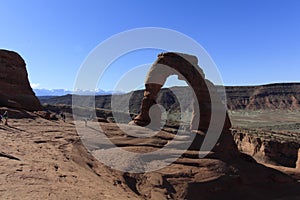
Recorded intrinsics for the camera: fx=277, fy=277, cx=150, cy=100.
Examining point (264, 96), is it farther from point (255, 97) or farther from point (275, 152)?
point (275, 152)

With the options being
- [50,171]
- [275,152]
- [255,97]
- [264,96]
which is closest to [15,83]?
[50,171]

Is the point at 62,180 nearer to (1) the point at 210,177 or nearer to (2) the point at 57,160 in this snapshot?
(2) the point at 57,160

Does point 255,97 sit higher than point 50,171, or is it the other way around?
point 255,97

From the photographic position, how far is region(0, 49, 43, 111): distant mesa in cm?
2941

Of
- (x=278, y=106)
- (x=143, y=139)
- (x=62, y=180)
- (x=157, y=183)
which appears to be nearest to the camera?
(x=62, y=180)

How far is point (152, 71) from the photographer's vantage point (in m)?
25.3

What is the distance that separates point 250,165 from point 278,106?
118m

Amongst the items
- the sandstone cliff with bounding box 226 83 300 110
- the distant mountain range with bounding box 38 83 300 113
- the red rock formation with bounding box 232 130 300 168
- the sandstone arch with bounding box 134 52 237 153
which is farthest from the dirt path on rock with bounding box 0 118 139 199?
the sandstone cliff with bounding box 226 83 300 110

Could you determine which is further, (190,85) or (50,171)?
(190,85)

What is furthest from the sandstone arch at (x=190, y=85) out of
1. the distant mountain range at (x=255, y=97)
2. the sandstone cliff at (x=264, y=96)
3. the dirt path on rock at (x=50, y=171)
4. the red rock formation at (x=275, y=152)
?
the sandstone cliff at (x=264, y=96)

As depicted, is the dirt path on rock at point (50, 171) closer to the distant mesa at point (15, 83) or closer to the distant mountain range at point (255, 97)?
the distant mesa at point (15, 83)

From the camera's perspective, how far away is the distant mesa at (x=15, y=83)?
96.5 ft

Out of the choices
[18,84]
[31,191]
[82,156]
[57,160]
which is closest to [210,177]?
[82,156]

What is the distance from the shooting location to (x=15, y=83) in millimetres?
31062
